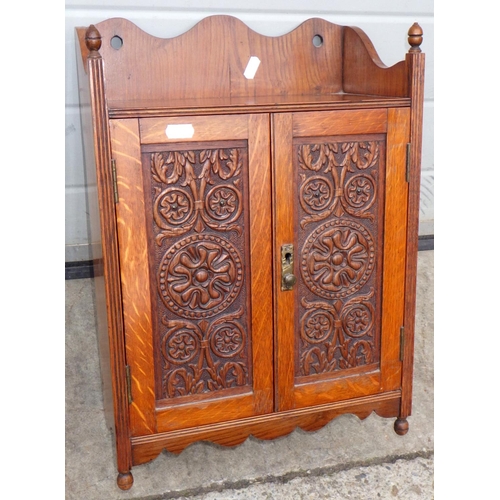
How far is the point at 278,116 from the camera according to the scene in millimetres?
1705

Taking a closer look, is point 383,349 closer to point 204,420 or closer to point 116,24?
point 204,420

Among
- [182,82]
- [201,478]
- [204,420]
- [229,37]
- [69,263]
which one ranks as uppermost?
[229,37]

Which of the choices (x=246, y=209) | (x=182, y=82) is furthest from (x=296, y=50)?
(x=246, y=209)

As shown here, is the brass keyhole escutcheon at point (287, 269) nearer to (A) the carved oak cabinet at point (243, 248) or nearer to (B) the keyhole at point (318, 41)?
(A) the carved oak cabinet at point (243, 248)

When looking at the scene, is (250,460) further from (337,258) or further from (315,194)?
(315,194)

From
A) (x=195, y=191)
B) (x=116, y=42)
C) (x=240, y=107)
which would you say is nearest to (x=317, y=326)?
(x=195, y=191)

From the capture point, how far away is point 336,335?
192 cm

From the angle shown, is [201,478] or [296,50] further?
[296,50]

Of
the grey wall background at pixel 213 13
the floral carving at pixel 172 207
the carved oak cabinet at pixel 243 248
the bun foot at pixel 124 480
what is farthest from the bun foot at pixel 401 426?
the grey wall background at pixel 213 13

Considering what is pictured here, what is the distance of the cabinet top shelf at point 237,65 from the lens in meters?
2.02

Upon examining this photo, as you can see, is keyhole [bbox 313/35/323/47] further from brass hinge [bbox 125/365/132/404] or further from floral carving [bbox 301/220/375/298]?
brass hinge [bbox 125/365/132/404]

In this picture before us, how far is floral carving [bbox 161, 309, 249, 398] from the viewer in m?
1.79

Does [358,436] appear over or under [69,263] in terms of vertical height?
under

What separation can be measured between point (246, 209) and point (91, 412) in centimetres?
97
